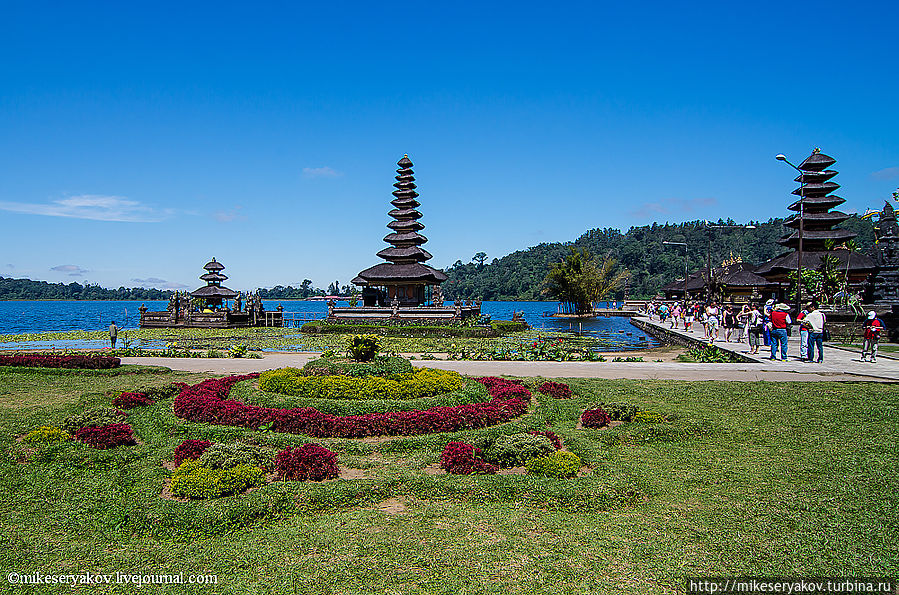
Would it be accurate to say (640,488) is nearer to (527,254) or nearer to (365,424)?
(365,424)

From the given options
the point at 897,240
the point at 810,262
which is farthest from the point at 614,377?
the point at 810,262

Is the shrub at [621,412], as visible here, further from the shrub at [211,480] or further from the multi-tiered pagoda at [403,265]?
the multi-tiered pagoda at [403,265]

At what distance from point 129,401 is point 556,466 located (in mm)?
9369

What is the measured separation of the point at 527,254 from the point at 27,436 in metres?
185

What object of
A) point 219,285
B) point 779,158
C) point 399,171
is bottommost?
point 219,285

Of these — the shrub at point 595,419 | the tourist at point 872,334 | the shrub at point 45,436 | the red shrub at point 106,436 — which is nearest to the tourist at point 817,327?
the tourist at point 872,334

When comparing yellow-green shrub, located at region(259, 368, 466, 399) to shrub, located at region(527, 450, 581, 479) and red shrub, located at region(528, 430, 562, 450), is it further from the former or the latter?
shrub, located at region(527, 450, 581, 479)

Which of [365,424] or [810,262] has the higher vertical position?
→ [810,262]

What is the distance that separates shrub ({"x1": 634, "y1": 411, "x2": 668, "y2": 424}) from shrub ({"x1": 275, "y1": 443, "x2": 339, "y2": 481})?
5.71m

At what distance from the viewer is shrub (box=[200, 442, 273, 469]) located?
7395mm

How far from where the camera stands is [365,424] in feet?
30.9

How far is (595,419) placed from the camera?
10.3 m

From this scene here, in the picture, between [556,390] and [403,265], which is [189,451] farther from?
[403,265]

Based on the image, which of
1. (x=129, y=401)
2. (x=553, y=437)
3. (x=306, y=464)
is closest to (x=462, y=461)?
(x=553, y=437)
